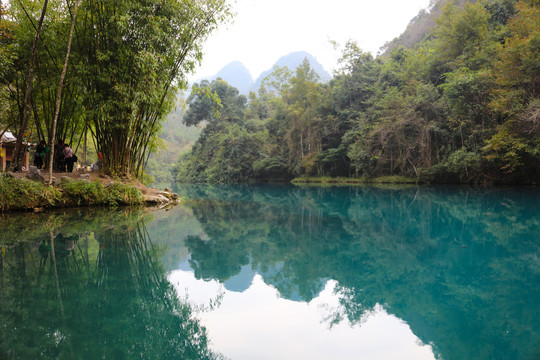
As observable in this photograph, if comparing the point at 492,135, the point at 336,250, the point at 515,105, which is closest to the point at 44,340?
the point at 336,250

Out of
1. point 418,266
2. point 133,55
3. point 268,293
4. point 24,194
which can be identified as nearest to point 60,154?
point 24,194

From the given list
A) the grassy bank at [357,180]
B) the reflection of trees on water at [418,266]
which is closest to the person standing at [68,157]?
the reflection of trees on water at [418,266]

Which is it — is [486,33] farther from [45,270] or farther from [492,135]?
[45,270]

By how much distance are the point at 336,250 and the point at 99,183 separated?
8034 millimetres

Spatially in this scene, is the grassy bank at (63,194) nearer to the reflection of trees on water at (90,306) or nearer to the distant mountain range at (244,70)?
the reflection of trees on water at (90,306)

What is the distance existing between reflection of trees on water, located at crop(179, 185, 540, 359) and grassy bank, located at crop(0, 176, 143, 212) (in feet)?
11.7

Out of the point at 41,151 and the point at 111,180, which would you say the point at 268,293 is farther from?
the point at 41,151

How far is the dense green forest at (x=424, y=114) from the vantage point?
609 inches

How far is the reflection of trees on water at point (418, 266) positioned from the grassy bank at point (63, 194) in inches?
140

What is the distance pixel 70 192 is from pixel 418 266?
9352 mm

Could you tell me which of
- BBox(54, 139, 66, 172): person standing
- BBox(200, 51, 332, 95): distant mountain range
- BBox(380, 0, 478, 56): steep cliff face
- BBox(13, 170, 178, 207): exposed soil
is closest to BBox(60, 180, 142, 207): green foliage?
BBox(13, 170, 178, 207): exposed soil

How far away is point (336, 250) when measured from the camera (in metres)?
5.41

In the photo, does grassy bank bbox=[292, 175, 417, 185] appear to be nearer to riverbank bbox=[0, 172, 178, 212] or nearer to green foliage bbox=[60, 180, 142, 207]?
riverbank bbox=[0, 172, 178, 212]

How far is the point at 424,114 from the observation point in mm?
21016
